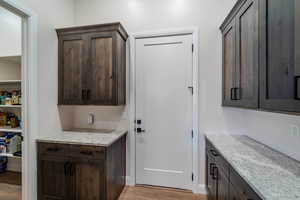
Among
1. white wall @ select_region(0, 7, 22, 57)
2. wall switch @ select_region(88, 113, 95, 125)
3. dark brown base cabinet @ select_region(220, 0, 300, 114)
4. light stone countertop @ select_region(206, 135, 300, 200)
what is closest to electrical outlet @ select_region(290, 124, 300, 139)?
light stone countertop @ select_region(206, 135, 300, 200)

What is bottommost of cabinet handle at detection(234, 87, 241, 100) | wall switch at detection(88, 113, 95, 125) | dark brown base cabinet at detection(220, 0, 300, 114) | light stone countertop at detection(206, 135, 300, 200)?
light stone countertop at detection(206, 135, 300, 200)

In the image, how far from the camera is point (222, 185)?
1.45 meters

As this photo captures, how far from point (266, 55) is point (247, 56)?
0.99 feet

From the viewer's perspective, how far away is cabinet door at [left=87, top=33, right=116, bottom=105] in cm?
205

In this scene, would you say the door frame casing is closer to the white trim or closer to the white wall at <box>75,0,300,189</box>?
the white wall at <box>75,0,300,189</box>

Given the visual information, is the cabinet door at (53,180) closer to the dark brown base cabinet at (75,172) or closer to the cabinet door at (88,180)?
the dark brown base cabinet at (75,172)

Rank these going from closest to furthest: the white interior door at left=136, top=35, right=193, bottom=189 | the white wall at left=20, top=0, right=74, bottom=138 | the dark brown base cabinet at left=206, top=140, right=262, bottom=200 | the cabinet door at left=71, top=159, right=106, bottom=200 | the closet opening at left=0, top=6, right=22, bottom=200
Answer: the dark brown base cabinet at left=206, top=140, right=262, bottom=200, the cabinet door at left=71, top=159, right=106, bottom=200, the white wall at left=20, top=0, right=74, bottom=138, the white interior door at left=136, top=35, right=193, bottom=189, the closet opening at left=0, top=6, right=22, bottom=200

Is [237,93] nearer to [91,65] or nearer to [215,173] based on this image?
[215,173]

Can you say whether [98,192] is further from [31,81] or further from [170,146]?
[31,81]

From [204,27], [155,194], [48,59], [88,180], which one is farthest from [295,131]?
[48,59]

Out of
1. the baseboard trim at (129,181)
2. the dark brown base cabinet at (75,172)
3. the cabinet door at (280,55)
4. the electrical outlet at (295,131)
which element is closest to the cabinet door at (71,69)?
the dark brown base cabinet at (75,172)

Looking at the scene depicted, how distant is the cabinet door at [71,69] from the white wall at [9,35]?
0.96 m

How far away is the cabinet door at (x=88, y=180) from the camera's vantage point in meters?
1.73

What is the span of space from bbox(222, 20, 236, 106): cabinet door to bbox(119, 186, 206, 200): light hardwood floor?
143cm
